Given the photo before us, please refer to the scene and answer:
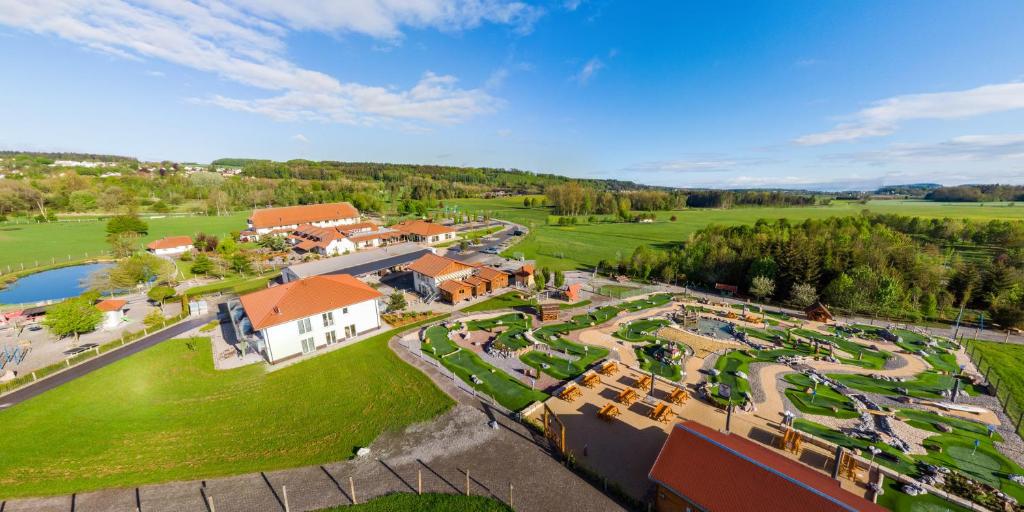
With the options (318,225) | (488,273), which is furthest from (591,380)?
(318,225)

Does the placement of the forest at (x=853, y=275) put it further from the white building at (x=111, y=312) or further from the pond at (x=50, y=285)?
the pond at (x=50, y=285)

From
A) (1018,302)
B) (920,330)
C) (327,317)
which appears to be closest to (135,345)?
(327,317)

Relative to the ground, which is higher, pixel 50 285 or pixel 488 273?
pixel 488 273

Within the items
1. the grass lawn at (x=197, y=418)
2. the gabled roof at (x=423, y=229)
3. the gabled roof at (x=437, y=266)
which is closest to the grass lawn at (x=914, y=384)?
the grass lawn at (x=197, y=418)

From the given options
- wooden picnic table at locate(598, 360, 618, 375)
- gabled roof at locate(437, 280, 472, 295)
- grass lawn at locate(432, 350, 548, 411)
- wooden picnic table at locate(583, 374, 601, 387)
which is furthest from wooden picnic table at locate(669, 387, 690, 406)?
gabled roof at locate(437, 280, 472, 295)

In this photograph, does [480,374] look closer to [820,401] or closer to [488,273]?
[488,273]
